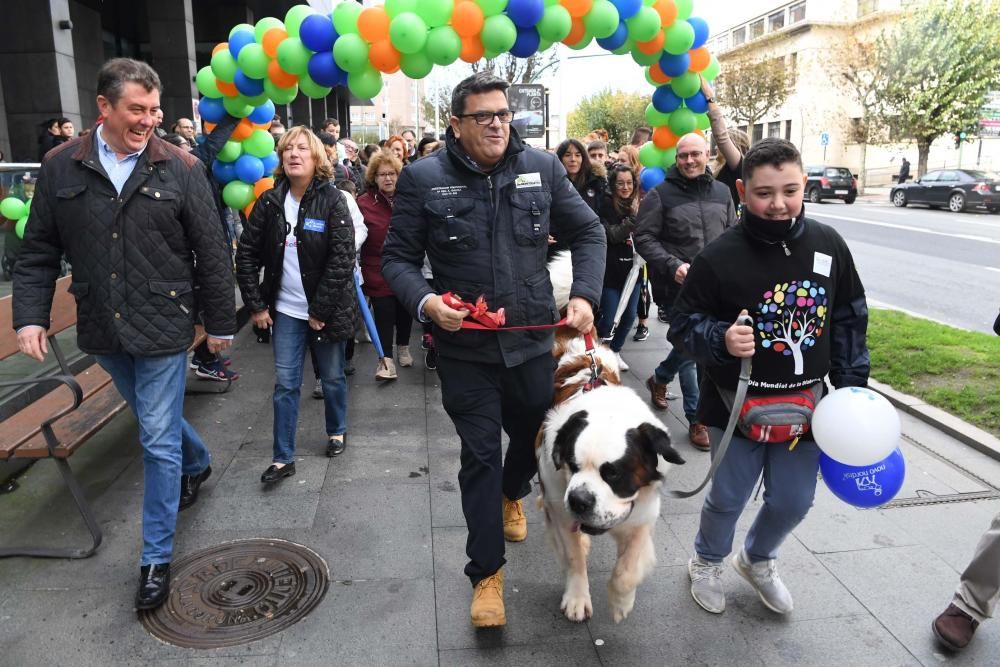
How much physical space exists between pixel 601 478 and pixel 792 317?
100 centimetres

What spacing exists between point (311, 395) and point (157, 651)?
3.41 metres

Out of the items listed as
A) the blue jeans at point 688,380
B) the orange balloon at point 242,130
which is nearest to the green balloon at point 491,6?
the orange balloon at point 242,130

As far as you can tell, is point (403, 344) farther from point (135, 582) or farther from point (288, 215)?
point (135, 582)

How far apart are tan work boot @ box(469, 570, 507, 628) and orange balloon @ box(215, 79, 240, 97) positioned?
5480 millimetres

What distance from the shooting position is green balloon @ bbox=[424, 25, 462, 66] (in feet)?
21.4

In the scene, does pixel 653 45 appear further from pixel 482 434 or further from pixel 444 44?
pixel 482 434

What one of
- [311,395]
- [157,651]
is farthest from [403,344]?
[157,651]

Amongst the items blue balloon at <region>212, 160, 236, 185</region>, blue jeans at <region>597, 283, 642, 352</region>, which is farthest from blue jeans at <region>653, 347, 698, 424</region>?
blue balloon at <region>212, 160, 236, 185</region>

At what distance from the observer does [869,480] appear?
284 cm

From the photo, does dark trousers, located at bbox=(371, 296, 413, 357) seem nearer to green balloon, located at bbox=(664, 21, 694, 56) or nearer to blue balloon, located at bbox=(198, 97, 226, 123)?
blue balloon, located at bbox=(198, 97, 226, 123)

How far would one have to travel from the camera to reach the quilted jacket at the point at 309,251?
457 cm

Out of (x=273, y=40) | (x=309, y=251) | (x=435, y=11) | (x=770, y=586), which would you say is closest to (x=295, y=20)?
(x=273, y=40)

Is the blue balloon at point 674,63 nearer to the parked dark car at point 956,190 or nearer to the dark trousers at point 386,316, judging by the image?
Result: the dark trousers at point 386,316

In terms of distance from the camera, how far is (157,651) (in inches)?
118
